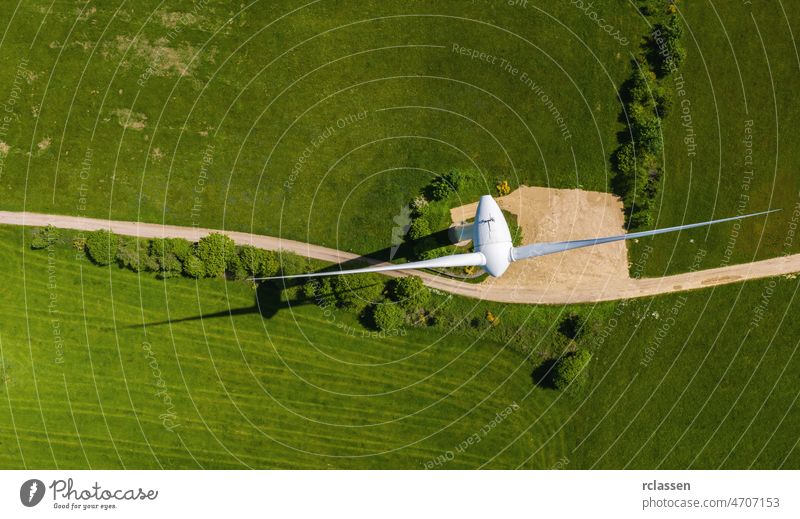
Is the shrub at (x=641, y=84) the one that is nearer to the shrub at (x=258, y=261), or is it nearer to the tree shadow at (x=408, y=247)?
the tree shadow at (x=408, y=247)

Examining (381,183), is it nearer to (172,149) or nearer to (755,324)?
(172,149)

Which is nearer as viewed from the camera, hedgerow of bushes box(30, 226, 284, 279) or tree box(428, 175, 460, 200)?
hedgerow of bushes box(30, 226, 284, 279)

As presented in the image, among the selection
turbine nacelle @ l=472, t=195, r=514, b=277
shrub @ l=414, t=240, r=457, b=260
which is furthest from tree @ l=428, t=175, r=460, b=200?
turbine nacelle @ l=472, t=195, r=514, b=277

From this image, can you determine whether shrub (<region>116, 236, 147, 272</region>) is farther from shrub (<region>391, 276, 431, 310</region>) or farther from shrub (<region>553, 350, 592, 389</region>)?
shrub (<region>553, 350, 592, 389</region>)

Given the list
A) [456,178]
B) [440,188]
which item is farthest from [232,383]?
[456,178]

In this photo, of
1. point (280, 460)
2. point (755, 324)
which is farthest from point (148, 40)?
point (755, 324)

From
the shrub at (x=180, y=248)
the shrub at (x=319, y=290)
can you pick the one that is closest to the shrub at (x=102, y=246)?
the shrub at (x=180, y=248)
